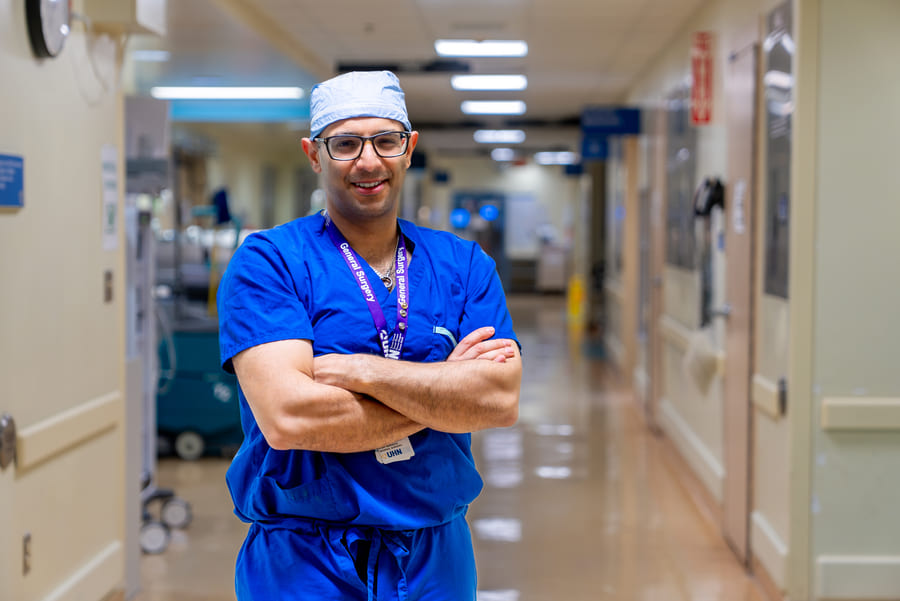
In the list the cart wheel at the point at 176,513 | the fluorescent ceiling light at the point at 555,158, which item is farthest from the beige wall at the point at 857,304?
the fluorescent ceiling light at the point at 555,158

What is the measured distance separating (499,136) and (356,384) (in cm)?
1453

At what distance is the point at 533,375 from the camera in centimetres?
993

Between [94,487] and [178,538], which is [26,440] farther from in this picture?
[178,538]

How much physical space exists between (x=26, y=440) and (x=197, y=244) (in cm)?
471

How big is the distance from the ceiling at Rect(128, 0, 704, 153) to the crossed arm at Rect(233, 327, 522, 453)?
453 centimetres

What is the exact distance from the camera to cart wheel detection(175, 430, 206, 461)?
247 inches

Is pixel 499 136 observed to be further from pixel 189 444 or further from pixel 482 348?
pixel 482 348

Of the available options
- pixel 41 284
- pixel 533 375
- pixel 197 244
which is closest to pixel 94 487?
pixel 41 284

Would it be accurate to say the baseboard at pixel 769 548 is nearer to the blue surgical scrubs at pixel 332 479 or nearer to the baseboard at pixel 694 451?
the baseboard at pixel 694 451

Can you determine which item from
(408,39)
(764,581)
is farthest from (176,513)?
(408,39)

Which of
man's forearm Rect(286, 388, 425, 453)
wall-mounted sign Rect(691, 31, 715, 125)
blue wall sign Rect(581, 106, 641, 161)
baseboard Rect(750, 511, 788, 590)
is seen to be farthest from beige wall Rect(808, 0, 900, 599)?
blue wall sign Rect(581, 106, 641, 161)

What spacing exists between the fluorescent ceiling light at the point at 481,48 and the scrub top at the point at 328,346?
598 cm

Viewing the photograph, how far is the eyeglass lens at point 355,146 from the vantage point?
1.74 metres

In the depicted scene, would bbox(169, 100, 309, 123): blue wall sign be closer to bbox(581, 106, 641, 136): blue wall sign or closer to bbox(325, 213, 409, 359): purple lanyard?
bbox(581, 106, 641, 136): blue wall sign
